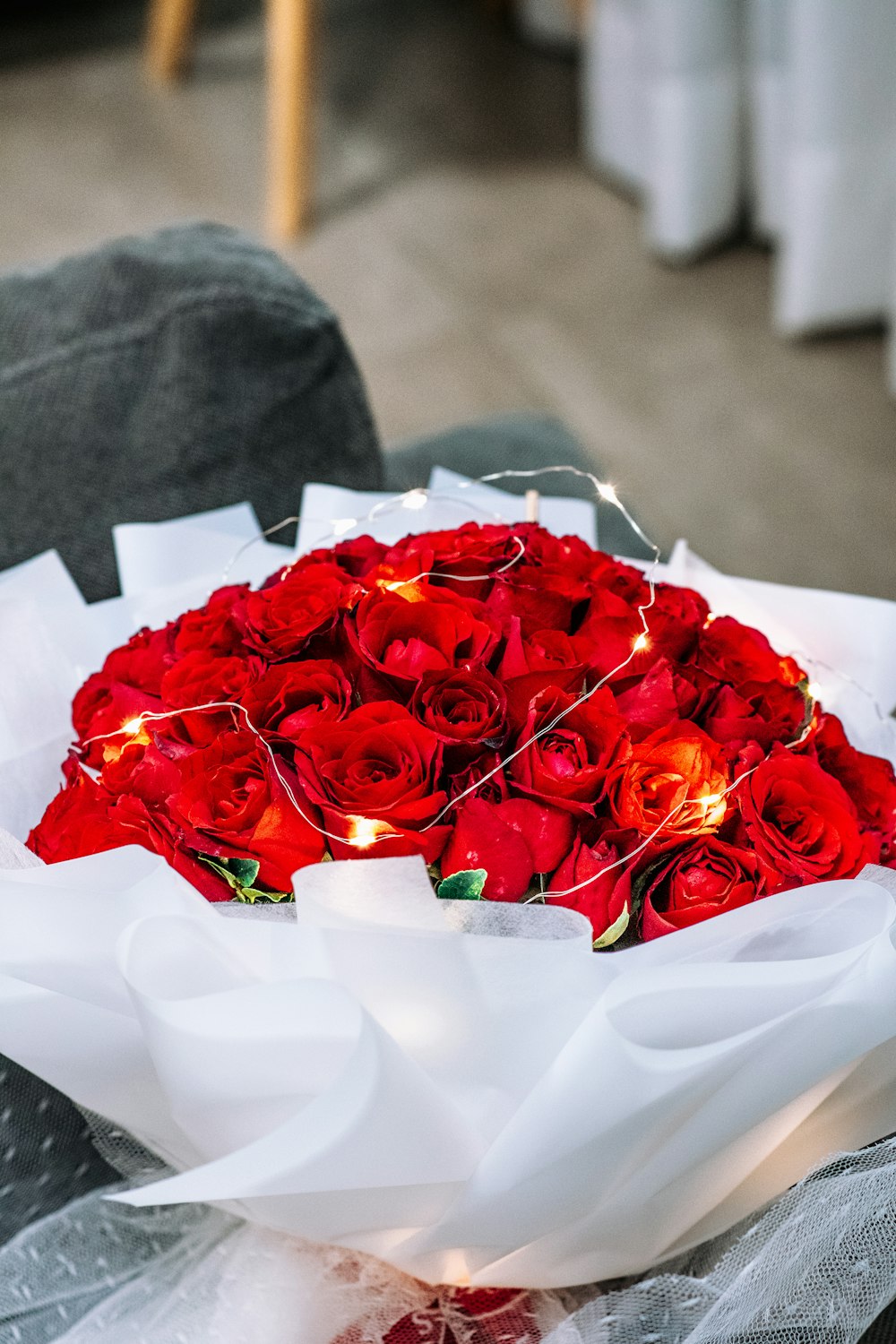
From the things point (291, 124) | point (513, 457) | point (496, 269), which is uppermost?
point (513, 457)

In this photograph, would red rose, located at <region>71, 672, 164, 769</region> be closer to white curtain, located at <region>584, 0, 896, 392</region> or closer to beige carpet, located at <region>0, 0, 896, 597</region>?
beige carpet, located at <region>0, 0, 896, 597</region>

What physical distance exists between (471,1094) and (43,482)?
0.50 m

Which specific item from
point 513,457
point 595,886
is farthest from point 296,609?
point 513,457

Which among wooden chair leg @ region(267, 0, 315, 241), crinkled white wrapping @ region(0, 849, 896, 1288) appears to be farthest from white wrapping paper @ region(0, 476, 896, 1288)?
wooden chair leg @ region(267, 0, 315, 241)

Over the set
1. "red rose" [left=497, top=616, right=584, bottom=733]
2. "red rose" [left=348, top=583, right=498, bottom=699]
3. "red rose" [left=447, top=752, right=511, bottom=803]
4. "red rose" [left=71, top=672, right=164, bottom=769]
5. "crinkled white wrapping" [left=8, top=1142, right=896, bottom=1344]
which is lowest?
"crinkled white wrapping" [left=8, top=1142, right=896, bottom=1344]

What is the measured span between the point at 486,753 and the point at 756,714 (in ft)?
0.36

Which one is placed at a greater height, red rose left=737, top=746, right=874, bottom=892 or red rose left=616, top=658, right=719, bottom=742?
red rose left=616, top=658, right=719, bottom=742

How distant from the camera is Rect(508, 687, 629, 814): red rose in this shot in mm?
446

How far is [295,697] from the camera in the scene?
0.48 m

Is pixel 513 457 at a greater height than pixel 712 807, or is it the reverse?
pixel 712 807

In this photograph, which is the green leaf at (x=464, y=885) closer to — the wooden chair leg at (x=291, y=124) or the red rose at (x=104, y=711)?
the red rose at (x=104, y=711)

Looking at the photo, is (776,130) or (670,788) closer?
(670,788)

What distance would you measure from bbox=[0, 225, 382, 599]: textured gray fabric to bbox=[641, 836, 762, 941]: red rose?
457 mm

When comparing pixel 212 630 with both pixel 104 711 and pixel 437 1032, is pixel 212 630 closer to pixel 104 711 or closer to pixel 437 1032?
pixel 104 711
